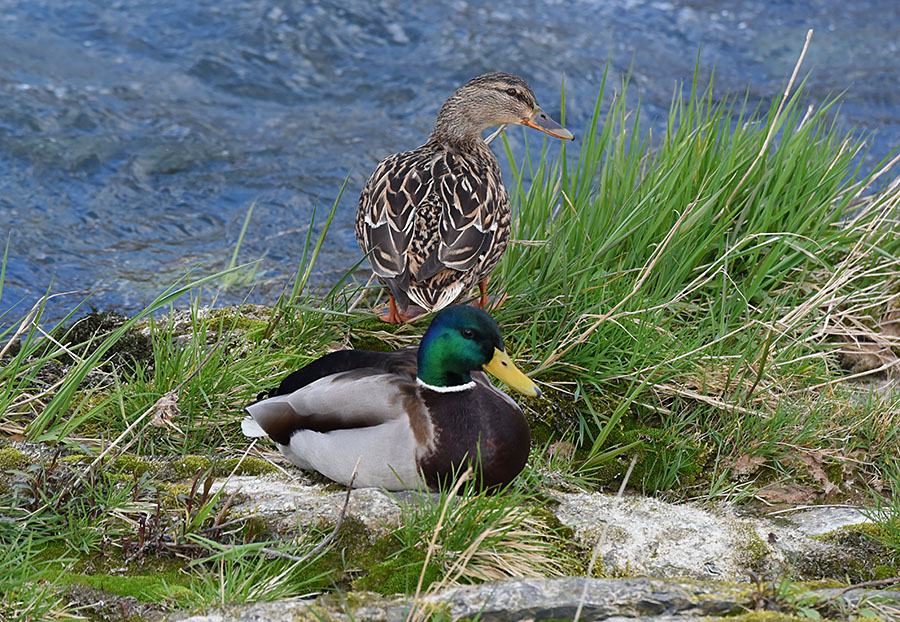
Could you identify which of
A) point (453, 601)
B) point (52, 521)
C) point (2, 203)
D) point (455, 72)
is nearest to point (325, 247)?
point (2, 203)

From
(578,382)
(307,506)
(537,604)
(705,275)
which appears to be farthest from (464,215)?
(537,604)

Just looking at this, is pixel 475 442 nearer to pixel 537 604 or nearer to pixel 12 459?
pixel 537 604

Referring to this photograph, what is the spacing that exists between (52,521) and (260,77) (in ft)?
21.3

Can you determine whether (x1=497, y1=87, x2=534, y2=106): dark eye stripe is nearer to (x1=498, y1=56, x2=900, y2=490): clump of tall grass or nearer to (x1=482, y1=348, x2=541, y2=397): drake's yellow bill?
(x1=498, y1=56, x2=900, y2=490): clump of tall grass

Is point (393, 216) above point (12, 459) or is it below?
above

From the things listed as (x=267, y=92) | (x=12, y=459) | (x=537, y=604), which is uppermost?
(x=537, y=604)

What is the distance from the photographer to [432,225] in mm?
4207

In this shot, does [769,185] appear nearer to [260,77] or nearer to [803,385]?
[803,385]

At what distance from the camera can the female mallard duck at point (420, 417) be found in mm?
3098

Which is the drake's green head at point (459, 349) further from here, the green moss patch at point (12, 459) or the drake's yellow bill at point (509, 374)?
the green moss patch at point (12, 459)

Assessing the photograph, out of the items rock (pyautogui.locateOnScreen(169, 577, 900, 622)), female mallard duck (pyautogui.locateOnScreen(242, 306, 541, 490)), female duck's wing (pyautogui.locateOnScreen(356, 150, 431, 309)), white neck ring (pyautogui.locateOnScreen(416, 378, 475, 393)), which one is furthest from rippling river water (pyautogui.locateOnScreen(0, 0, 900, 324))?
rock (pyautogui.locateOnScreen(169, 577, 900, 622))

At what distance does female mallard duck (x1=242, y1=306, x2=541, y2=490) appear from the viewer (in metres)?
3.10

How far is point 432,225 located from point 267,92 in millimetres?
5010

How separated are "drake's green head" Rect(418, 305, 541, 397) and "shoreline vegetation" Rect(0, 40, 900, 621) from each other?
1.27ft
